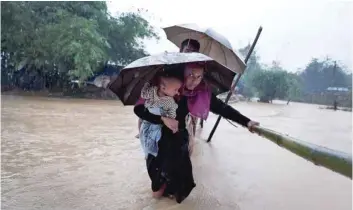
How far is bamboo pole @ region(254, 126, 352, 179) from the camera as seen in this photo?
1.29 metres

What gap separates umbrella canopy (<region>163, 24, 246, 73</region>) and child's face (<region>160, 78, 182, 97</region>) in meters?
1.66

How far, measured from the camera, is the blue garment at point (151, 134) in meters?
2.88

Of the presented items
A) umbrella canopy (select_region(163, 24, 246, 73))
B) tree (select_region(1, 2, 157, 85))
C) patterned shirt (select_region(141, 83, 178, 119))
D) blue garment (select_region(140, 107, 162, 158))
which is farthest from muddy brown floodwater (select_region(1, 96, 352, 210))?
tree (select_region(1, 2, 157, 85))

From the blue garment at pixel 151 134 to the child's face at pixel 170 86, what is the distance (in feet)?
0.52

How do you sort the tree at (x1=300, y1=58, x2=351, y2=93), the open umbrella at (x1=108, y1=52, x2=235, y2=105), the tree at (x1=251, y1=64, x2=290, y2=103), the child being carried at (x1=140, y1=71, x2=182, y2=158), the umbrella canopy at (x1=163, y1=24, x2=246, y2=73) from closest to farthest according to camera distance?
the open umbrella at (x1=108, y1=52, x2=235, y2=105) → the child being carried at (x1=140, y1=71, x2=182, y2=158) → the umbrella canopy at (x1=163, y1=24, x2=246, y2=73) → the tree at (x1=251, y1=64, x2=290, y2=103) → the tree at (x1=300, y1=58, x2=351, y2=93)

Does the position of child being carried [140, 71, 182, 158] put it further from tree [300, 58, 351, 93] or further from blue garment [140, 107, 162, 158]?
tree [300, 58, 351, 93]

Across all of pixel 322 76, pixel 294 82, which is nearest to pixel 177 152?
pixel 294 82

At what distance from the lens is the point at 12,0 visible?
1761 centimetres

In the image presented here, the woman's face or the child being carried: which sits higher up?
the woman's face

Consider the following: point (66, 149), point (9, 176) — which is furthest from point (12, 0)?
point (9, 176)

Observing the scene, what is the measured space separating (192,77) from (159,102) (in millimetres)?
341

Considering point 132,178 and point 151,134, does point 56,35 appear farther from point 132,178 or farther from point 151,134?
point 151,134

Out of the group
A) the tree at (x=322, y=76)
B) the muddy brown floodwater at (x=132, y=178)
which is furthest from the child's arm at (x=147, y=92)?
the tree at (x=322, y=76)

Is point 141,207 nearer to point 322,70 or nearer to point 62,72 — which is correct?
point 62,72
